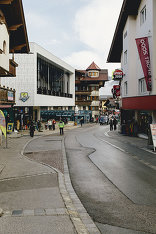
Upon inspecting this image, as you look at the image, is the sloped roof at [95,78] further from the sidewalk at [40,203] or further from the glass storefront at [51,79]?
the sidewalk at [40,203]

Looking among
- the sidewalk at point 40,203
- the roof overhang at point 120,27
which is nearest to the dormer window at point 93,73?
the roof overhang at point 120,27

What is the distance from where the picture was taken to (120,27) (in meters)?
30.2

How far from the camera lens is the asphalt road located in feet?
17.0

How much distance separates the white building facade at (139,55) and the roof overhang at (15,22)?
8556mm

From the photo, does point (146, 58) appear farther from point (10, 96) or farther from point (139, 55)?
point (10, 96)

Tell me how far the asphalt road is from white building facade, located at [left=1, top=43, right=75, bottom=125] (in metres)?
24.1

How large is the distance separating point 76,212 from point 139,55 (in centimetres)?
1658

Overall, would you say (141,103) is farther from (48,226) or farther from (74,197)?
(48,226)

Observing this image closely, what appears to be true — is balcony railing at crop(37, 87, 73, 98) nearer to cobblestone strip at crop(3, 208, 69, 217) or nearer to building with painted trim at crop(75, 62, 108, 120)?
building with painted trim at crop(75, 62, 108, 120)

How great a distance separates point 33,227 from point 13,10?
50.3 feet

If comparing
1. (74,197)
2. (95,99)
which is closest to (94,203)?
(74,197)

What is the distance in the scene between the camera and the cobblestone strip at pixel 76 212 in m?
4.78

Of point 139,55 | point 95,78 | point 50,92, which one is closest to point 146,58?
point 139,55

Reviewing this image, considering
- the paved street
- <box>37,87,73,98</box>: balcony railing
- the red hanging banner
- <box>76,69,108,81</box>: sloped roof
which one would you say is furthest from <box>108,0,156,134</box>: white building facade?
<box>76,69,108,81</box>: sloped roof
